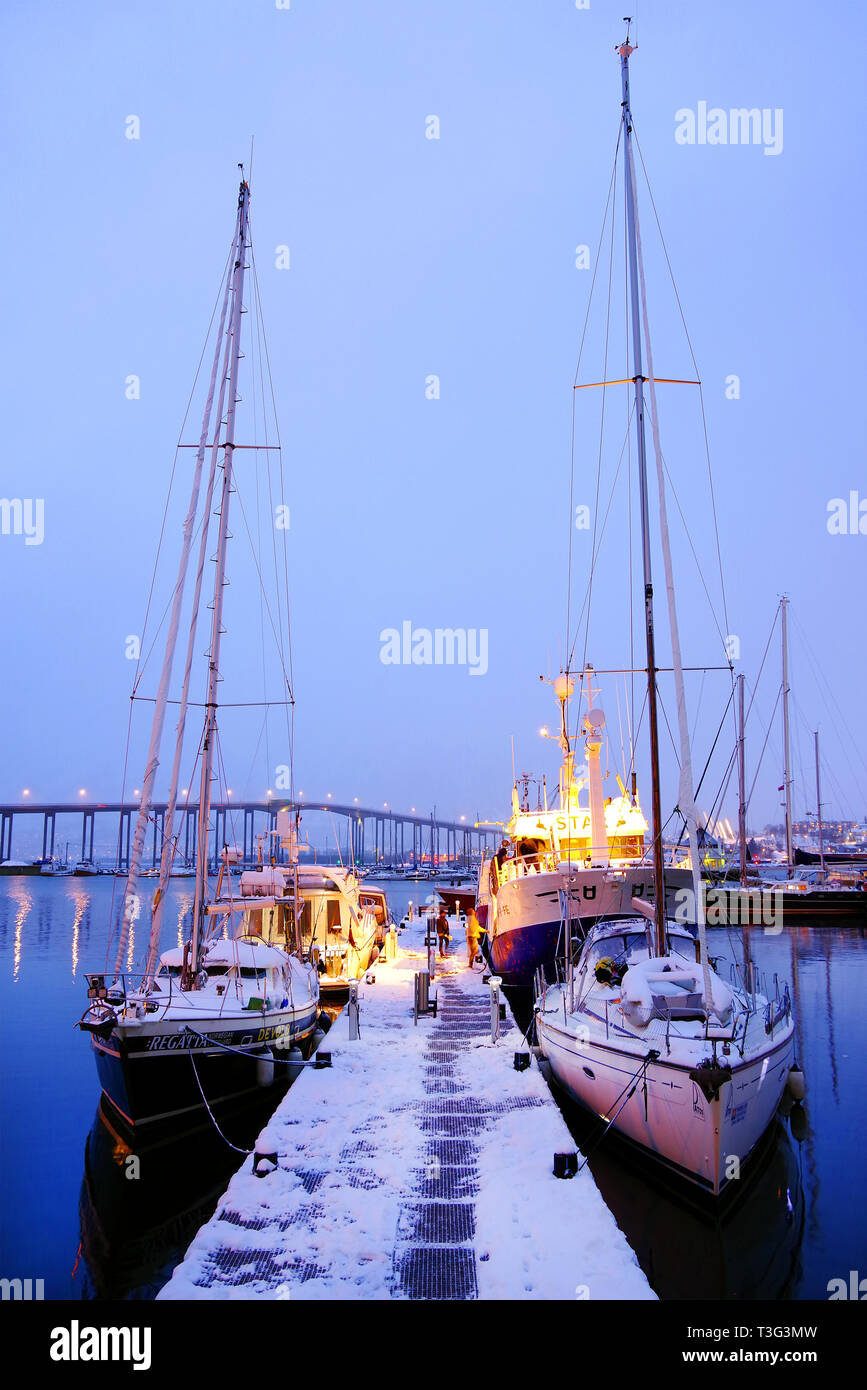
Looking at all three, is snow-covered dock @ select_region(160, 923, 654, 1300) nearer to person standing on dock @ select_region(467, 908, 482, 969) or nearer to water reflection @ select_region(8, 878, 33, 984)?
person standing on dock @ select_region(467, 908, 482, 969)

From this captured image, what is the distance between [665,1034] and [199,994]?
8.42m

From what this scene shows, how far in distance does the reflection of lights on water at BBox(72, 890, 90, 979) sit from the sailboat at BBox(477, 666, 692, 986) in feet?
64.7

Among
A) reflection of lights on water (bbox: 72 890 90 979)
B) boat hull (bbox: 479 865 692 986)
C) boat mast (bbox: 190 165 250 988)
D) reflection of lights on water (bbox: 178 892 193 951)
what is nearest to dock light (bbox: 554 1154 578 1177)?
boat mast (bbox: 190 165 250 988)

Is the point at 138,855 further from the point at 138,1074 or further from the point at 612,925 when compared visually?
the point at 612,925

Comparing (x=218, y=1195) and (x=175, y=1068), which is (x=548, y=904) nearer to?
(x=175, y=1068)

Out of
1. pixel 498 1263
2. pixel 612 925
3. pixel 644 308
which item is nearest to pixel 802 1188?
pixel 612 925

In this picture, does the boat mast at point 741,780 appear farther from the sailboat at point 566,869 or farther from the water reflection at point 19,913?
the water reflection at point 19,913

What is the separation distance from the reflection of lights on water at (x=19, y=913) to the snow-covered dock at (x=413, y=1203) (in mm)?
26851

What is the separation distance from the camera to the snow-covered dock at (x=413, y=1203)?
758cm

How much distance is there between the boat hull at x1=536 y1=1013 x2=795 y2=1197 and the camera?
10.5 metres

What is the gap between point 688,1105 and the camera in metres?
10.7

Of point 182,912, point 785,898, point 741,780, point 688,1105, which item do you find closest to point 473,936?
point 182,912

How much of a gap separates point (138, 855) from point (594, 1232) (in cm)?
984

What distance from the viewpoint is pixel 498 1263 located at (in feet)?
25.7
